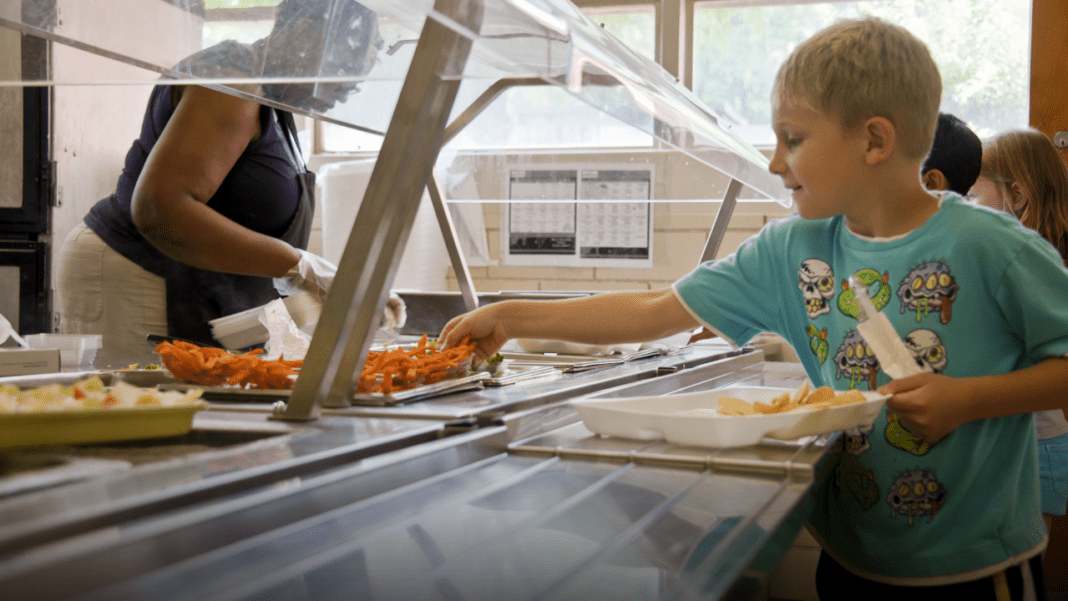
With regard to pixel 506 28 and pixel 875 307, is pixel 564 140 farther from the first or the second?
pixel 506 28

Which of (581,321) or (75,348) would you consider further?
(75,348)

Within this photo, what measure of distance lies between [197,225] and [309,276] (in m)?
0.22

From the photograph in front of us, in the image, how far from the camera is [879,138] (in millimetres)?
1060

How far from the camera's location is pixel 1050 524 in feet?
8.13

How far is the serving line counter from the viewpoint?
1.49 ft

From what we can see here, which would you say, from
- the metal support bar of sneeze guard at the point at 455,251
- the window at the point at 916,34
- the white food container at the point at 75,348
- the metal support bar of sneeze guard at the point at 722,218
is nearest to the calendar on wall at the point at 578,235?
the window at the point at 916,34

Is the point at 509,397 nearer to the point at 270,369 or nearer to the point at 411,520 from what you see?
the point at 270,369

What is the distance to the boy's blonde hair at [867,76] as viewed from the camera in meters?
1.04

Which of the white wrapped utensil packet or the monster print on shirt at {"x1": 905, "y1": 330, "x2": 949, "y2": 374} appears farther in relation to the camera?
the white wrapped utensil packet

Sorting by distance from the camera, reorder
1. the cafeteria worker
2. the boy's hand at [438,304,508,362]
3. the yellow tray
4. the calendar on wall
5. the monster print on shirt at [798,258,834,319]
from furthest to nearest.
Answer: the calendar on wall → the cafeteria worker → the boy's hand at [438,304,508,362] → the monster print on shirt at [798,258,834,319] → the yellow tray

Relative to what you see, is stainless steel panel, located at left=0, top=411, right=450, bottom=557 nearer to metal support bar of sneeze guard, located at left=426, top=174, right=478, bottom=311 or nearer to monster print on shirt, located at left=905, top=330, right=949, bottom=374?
monster print on shirt, located at left=905, top=330, right=949, bottom=374

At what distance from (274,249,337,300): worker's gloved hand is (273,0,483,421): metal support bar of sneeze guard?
77cm

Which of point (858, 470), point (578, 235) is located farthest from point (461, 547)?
point (578, 235)

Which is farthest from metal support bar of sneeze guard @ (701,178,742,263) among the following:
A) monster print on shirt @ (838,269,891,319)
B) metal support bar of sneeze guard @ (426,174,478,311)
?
monster print on shirt @ (838,269,891,319)
